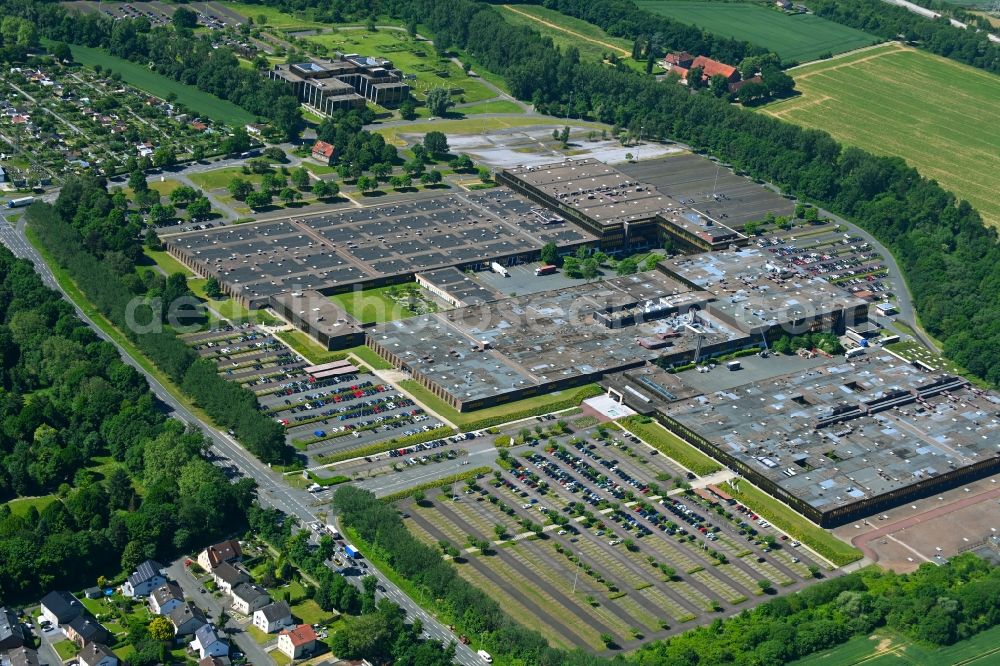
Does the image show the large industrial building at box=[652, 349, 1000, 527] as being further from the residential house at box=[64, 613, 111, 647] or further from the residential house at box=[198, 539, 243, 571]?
the residential house at box=[64, 613, 111, 647]

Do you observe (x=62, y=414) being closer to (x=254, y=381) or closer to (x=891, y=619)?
(x=254, y=381)

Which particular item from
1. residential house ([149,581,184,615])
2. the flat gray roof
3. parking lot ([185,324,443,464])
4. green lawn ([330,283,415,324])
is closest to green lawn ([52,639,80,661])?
residential house ([149,581,184,615])

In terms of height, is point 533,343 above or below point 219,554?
above

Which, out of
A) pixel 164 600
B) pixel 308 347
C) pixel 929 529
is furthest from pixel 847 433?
pixel 164 600

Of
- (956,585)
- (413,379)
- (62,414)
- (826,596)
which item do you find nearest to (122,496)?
(62,414)

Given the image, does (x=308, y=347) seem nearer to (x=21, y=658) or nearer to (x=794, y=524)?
(x=21, y=658)

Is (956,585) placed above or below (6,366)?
above
